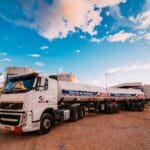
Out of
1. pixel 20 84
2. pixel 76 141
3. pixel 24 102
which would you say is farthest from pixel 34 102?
pixel 76 141

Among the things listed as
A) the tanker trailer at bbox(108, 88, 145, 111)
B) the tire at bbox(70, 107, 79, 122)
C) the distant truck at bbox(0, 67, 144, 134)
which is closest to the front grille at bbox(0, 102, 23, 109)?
the distant truck at bbox(0, 67, 144, 134)

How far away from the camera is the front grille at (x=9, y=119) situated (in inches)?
321

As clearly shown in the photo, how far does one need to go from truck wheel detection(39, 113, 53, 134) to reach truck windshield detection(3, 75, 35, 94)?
1747mm

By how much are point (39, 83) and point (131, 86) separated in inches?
836

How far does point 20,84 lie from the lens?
29.6ft

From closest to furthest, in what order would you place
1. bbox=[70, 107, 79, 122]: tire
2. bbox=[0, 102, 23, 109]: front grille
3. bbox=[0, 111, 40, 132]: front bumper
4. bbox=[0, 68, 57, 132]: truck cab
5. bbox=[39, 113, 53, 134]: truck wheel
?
bbox=[0, 111, 40, 132]: front bumper
bbox=[0, 68, 57, 132]: truck cab
bbox=[0, 102, 23, 109]: front grille
bbox=[39, 113, 53, 134]: truck wheel
bbox=[70, 107, 79, 122]: tire

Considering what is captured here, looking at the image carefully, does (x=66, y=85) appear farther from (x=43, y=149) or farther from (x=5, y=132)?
(x=43, y=149)

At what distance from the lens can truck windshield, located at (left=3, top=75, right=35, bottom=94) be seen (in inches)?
344

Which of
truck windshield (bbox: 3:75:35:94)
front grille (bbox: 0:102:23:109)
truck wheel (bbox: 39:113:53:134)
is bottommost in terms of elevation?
truck wheel (bbox: 39:113:53:134)

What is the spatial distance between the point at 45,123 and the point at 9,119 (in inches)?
71.2

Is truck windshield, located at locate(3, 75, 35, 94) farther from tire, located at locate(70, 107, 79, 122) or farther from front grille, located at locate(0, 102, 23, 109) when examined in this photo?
tire, located at locate(70, 107, 79, 122)

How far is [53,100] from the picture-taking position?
412 inches

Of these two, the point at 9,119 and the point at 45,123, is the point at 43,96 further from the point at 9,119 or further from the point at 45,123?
the point at 9,119

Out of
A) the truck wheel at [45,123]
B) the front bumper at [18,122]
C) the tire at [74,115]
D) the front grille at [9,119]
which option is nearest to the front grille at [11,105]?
the front bumper at [18,122]
